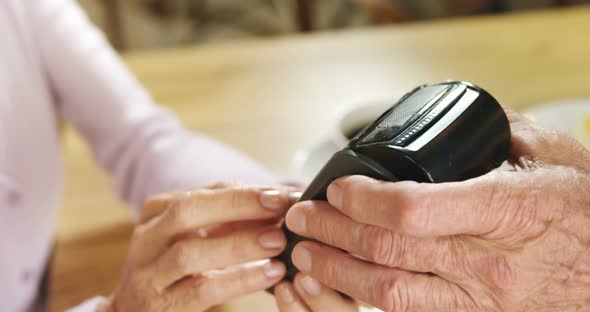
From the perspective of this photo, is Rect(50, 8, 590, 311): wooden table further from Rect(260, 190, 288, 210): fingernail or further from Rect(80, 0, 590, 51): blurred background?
Rect(80, 0, 590, 51): blurred background

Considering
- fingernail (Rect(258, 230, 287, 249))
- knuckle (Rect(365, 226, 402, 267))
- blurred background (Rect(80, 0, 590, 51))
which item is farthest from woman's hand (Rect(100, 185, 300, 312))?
blurred background (Rect(80, 0, 590, 51))

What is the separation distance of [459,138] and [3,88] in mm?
506

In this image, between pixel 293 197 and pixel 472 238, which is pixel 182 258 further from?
pixel 472 238

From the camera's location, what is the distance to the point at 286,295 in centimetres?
49

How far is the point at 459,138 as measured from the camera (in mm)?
385

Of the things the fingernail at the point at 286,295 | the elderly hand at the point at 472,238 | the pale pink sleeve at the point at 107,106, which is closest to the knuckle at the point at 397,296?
the elderly hand at the point at 472,238

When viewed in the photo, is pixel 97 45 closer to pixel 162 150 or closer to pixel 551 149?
pixel 162 150

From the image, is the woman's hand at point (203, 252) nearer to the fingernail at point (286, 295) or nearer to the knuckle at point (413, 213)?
the fingernail at point (286, 295)

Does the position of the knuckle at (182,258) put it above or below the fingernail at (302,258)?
below

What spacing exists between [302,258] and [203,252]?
0.08 m

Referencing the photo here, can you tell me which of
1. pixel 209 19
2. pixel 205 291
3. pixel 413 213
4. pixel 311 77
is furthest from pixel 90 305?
pixel 209 19

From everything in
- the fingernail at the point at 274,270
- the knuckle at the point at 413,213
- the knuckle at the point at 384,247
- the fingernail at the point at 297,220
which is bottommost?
the fingernail at the point at 274,270

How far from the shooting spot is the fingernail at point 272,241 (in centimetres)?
49

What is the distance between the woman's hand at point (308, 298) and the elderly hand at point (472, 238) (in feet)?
0.15
